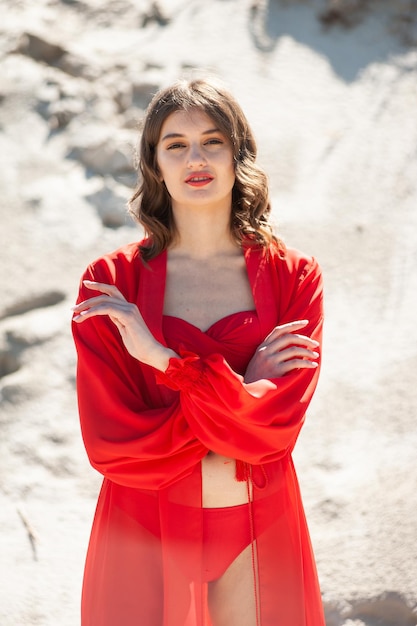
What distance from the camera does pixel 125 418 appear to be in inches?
85.9

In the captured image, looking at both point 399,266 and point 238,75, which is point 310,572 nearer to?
point 399,266

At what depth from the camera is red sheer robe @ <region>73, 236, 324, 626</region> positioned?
2.13 metres

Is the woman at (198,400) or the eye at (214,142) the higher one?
the eye at (214,142)

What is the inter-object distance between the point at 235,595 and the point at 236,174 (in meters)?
1.01

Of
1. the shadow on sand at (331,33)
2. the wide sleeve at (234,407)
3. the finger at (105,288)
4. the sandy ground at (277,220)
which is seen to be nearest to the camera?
the wide sleeve at (234,407)

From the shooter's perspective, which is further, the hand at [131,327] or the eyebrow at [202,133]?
the eyebrow at [202,133]

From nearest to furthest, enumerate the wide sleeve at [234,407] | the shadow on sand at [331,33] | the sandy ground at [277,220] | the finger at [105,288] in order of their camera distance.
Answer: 1. the wide sleeve at [234,407]
2. the finger at [105,288]
3. the sandy ground at [277,220]
4. the shadow on sand at [331,33]

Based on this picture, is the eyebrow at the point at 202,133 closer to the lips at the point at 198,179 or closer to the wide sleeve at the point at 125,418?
the lips at the point at 198,179

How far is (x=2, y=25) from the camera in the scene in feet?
17.6

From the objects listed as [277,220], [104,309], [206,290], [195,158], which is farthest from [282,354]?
[277,220]

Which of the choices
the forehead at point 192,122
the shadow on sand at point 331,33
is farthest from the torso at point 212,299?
the shadow on sand at point 331,33

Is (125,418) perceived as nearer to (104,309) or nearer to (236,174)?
(104,309)

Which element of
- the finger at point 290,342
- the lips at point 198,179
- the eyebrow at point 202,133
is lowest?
the finger at point 290,342

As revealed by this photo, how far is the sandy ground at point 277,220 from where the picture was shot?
3307 millimetres
